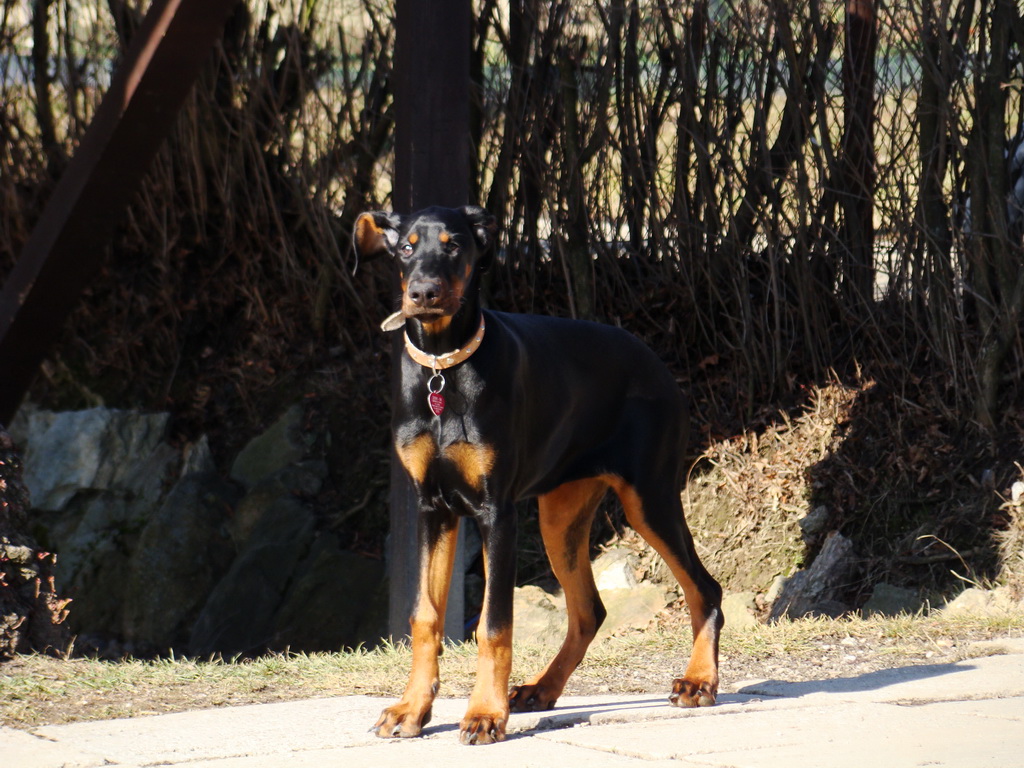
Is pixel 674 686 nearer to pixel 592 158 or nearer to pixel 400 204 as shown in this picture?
pixel 400 204

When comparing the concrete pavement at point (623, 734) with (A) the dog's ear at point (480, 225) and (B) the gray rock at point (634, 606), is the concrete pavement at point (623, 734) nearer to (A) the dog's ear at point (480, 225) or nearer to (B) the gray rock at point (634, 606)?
(A) the dog's ear at point (480, 225)

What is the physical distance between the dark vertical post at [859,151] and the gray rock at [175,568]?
4780mm

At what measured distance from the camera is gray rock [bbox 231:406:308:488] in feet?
29.3

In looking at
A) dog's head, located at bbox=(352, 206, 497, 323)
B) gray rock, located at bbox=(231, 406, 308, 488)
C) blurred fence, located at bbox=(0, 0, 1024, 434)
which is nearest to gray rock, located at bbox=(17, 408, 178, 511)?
blurred fence, located at bbox=(0, 0, 1024, 434)

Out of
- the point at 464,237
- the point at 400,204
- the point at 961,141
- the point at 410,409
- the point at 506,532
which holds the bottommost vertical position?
the point at 506,532

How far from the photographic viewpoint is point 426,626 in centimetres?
366

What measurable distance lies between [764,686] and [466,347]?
173 centimetres

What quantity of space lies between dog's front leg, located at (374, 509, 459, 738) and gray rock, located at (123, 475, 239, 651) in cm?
531

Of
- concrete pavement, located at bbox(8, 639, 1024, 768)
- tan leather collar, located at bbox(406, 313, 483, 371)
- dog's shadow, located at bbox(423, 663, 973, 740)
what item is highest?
tan leather collar, located at bbox(406, 313, 483, 371)

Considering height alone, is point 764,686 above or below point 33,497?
below

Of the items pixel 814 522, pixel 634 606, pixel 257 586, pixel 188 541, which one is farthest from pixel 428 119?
pixel 188 541

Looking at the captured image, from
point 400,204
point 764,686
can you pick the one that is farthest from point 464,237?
point 400,204

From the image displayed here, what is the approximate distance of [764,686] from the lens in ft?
14.4

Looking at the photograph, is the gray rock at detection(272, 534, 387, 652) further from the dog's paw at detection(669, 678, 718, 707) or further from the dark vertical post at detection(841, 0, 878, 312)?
the dog's paw at detection(669, 678, 718, 707)
